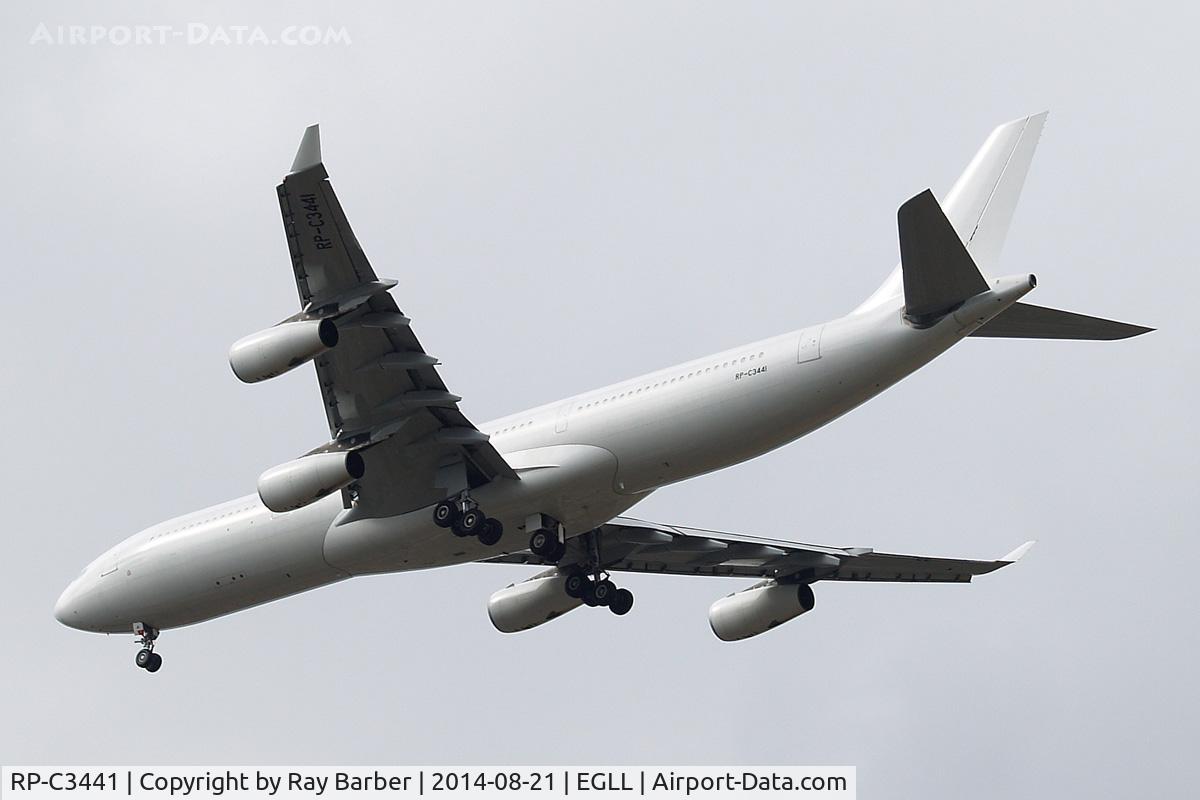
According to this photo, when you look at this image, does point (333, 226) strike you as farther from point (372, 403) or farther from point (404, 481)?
point (404, 481)

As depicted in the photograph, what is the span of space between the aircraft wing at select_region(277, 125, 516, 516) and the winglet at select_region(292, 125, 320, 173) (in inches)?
0.6

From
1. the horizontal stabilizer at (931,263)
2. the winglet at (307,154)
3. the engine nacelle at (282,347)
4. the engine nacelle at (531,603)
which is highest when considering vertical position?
the winglet at (307,154)

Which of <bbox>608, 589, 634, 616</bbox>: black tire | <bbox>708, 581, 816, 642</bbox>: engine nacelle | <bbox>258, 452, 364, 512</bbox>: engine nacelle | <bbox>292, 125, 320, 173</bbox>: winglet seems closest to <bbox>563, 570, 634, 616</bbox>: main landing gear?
<bbox>608, 589, 634, 616</bbox>: black tire

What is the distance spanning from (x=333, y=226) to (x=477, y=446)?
532 centimetres

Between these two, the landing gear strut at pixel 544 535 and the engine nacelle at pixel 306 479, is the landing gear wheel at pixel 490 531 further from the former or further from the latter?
the engine nacelle at pixel 306 479

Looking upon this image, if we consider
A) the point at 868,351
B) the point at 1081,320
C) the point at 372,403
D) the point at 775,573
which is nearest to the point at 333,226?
the point at 372,403

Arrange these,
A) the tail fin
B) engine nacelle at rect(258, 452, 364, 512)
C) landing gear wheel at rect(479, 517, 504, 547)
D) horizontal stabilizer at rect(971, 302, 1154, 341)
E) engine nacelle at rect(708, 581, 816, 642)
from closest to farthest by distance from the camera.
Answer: horizontal stabilizer at rect(971, 302, 1154, 341)
engine nacelle at rect(258, 452, 364, 512)
the tail fin
landing gear wheel at rect(479, 517, 504, 547)
engine nacelle at rect(708, 581, 816, 642)

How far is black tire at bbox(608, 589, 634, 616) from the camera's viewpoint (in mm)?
36625

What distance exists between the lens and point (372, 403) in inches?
1208

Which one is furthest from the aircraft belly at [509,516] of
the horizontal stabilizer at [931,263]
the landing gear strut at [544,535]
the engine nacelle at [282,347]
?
the horizontal stabilizer at [931,263]

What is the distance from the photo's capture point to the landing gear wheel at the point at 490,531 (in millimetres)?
31531

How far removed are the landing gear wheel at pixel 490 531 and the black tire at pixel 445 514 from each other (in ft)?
1.74

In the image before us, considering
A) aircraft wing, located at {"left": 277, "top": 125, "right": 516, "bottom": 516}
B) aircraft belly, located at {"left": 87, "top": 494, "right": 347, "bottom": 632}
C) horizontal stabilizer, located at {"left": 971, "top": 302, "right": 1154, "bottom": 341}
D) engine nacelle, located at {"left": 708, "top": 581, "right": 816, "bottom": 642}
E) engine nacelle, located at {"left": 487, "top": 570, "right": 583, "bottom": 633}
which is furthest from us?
engine nacelle, located at {"left": 708, "top": 581, "right": 816, "bottom": 642}

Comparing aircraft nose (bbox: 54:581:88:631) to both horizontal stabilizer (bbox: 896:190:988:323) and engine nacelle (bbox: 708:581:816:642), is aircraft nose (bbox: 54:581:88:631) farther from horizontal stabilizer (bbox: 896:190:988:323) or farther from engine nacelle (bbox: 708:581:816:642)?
horizontal stabilizer (bbox: 896:190:988:323)
